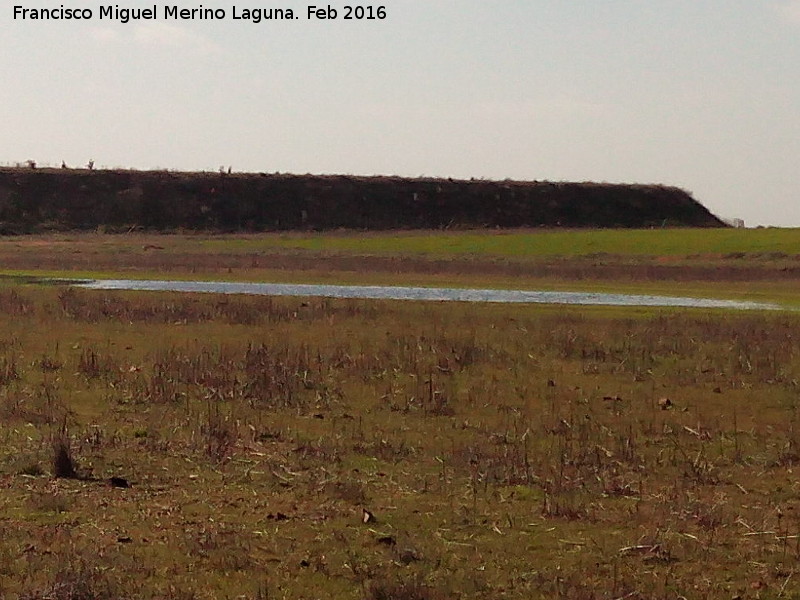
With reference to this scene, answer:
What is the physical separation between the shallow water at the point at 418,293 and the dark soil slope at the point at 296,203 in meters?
47.3

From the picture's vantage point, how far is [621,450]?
13.5 meters

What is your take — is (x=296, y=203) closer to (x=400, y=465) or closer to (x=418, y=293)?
(x=418, y=293)

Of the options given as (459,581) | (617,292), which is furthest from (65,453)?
(617,292)

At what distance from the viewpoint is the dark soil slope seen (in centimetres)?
9569

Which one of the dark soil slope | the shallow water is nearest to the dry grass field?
Answer: the shallow water

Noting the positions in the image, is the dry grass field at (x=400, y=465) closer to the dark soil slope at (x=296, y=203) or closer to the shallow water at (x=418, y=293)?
the shallow water at (x=418, y=293)

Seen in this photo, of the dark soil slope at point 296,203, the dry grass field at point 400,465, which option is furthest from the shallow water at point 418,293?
the dark soil slope at point 296,203

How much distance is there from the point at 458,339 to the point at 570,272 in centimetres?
3082

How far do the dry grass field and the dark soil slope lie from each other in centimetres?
7142

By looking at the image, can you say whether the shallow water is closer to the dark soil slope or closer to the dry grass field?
the dry grass field

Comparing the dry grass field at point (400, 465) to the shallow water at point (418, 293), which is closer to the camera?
the dry grass field at point (400, 465)

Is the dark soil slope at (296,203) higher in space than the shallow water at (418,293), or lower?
higher

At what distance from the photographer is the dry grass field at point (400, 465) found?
8945 mm

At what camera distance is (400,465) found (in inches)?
507
